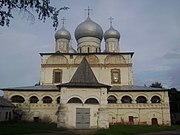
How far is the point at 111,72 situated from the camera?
32.2 metres

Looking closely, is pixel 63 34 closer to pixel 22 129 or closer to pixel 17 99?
pixel 17 99

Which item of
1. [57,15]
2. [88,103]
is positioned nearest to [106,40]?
[88,103]

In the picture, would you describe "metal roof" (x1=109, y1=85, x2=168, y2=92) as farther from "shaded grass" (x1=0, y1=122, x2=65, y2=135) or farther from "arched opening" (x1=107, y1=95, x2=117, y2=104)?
"shaded grass" (x1=0, y1=122, x2=65, y2=135)

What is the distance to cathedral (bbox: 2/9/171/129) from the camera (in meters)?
20.6

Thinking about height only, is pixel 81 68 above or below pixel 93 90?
above

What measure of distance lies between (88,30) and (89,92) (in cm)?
1627

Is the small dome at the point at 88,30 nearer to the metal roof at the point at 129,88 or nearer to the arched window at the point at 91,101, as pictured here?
the metal roof at the point at 129,88

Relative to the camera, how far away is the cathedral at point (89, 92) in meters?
20.6

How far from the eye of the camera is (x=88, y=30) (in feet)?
116

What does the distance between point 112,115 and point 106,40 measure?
13112 mm

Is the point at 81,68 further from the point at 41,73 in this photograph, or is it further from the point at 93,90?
the point at 41,73

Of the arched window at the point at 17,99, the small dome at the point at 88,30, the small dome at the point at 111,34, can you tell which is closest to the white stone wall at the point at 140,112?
the arched window at the point at 17,99

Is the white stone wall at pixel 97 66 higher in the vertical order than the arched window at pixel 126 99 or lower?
higher

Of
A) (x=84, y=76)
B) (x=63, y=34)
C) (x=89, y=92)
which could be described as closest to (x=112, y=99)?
(x=84, y=76)
